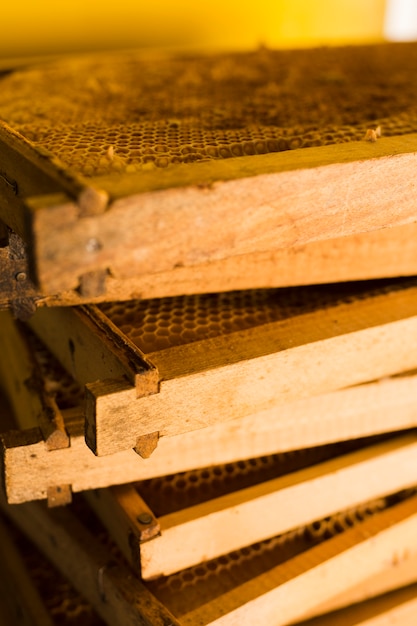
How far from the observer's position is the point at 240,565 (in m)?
1.49

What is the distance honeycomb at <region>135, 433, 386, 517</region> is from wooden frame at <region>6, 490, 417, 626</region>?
0.16 meters

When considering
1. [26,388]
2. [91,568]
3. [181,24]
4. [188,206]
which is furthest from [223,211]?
[181,24]

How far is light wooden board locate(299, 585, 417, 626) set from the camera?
1517 millimetres

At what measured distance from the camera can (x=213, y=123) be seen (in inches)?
53.7

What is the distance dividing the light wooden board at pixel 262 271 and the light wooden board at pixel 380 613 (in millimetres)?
755

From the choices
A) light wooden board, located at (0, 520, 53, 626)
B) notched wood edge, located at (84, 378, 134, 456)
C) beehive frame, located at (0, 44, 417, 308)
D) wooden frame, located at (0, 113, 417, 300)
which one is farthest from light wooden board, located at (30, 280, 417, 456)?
light wooden board, located at (0, 520, 53, 626)

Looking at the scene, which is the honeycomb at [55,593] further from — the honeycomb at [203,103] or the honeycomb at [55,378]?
the honeycomb at [203,103]

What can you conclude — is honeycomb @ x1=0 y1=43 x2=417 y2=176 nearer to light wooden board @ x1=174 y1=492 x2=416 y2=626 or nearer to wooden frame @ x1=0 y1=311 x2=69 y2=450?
wooden frame @ x1=0 y1=311 x2=69 y2=450

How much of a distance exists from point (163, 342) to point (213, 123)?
448 millimetres

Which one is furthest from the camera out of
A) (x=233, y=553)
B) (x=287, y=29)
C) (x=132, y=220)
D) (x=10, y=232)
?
(x=287, y=29)

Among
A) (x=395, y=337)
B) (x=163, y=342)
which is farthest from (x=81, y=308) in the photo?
(x=395, y=337)

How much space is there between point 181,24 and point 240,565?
6.52 feet

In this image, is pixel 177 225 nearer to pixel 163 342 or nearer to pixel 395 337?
pixel 163 342

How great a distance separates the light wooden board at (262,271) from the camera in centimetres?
113
